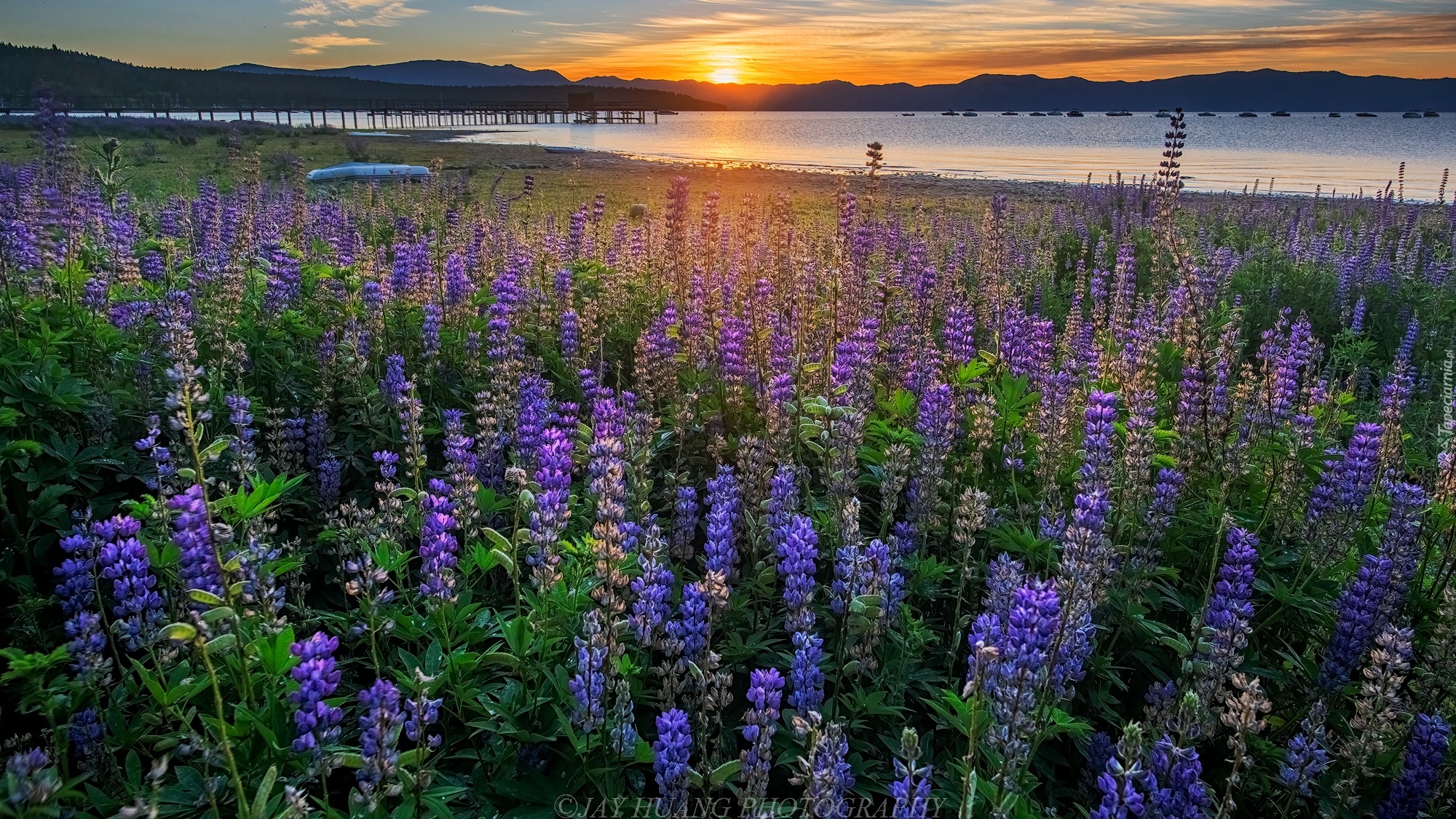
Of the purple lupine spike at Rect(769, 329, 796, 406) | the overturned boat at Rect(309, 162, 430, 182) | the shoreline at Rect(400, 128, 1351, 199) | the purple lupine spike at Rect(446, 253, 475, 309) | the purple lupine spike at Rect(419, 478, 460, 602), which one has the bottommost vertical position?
the purple lupine spike at Rect(419, 478, 460, 602)

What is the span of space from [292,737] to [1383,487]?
19.2 feet

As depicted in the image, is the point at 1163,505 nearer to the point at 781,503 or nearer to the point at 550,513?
the point at 781,503

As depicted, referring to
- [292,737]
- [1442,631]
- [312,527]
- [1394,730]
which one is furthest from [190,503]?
[1442,631]

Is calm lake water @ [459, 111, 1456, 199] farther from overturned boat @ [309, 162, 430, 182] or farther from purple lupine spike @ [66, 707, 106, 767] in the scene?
purple lupine spike @ [66, 707, 106, 767]

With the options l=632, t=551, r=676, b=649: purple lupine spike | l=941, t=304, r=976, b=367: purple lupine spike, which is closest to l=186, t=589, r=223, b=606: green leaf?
l=632, t=551, r=676, b=649: purple lupine spike

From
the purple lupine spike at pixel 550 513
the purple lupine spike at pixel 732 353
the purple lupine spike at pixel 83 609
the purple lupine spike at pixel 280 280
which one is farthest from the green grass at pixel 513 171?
the purple lupine spike at pixel 83 609

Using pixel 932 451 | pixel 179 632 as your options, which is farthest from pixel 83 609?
pixel 932 451

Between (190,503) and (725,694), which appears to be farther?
(725,694)

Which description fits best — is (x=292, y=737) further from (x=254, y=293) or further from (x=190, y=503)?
(x=254, y=293)

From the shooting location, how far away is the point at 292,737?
95.6 inches

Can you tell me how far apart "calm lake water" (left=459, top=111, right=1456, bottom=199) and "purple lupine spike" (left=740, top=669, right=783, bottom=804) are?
31391 mm

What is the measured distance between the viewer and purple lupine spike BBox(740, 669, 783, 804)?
2.32m

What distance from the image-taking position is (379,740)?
80.7 inches

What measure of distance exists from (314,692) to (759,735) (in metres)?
1.22
